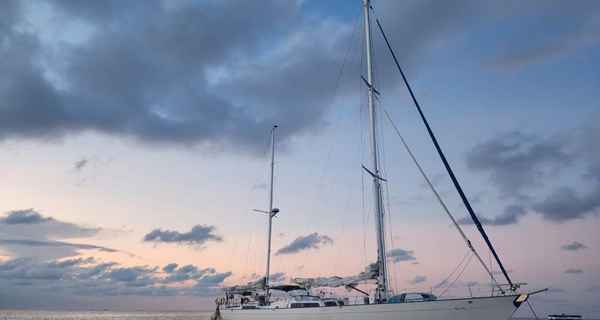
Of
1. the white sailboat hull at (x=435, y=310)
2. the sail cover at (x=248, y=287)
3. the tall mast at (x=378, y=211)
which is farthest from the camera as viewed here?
the sail cover at (x=248, y=287)

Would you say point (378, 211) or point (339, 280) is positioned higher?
point (378, 211)

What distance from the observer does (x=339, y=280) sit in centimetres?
3891

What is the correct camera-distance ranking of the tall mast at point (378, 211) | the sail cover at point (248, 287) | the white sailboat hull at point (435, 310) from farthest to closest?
the sail cover at point (248, 287) → the tall mast at point (378, 211) → the white sailboat hull at point (435, 310)

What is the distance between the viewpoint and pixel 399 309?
28.2m

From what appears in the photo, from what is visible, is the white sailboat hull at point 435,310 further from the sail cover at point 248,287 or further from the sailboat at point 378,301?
the sail cover at point 248,287

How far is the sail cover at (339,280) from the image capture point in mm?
34375

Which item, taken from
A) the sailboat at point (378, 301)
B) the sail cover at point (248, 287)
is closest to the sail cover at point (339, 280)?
the sailboat at point (378, 301)

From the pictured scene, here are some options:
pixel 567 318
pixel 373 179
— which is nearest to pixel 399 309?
pixel 373 179

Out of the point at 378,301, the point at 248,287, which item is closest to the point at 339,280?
the point at 378,301

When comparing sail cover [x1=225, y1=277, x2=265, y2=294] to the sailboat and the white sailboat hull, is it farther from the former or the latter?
the white sailboat hull

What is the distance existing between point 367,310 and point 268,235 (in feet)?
92.3

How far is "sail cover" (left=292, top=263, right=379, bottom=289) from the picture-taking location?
3438 centimetres

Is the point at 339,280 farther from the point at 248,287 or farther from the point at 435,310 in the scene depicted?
the point at 248,287

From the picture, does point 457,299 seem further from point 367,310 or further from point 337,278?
point 337,278
